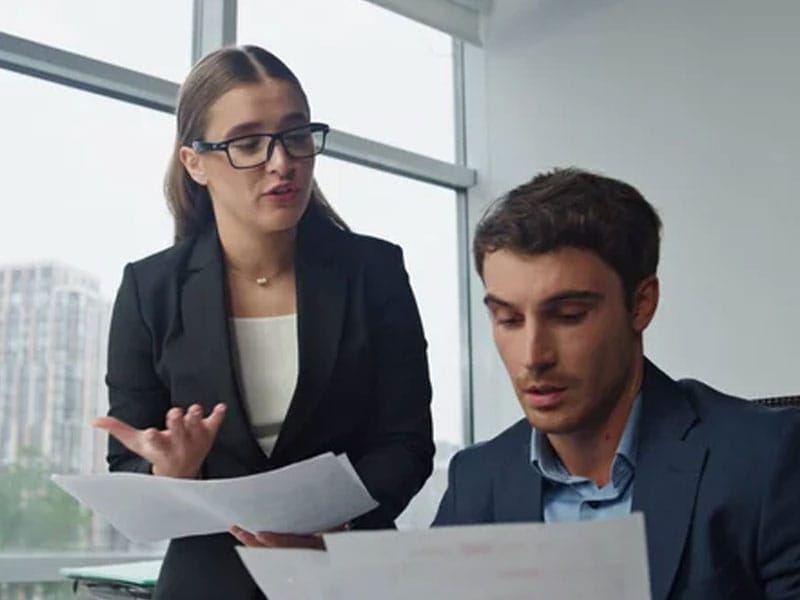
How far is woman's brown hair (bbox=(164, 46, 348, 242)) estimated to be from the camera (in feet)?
3.63

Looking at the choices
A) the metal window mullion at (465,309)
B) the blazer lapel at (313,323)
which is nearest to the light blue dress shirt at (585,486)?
the blazer lapel at (313,323)

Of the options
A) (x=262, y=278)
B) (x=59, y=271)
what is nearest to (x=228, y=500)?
(x=262, y=278)

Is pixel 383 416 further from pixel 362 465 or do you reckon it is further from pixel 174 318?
pixel 174 318

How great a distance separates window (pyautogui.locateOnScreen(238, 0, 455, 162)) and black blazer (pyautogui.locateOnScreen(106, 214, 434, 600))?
1840mm

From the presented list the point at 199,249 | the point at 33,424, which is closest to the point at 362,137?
the point at 33,424

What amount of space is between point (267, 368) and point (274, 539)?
0.74ft

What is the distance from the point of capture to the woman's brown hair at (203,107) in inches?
43.6

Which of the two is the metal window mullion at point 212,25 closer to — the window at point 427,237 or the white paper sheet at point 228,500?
the window at point 427,237

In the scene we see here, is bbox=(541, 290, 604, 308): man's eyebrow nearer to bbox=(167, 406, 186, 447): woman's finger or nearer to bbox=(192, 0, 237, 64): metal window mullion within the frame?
bbox=(167, 406, 186, 447): woman's finger

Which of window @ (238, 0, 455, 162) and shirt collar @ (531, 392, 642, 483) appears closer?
shirt collar @ (531, 392, 642, 483)

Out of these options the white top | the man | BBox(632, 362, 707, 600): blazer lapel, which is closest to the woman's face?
the white top

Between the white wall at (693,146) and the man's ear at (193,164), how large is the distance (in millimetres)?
2034

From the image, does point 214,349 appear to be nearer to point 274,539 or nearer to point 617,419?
point 274,539

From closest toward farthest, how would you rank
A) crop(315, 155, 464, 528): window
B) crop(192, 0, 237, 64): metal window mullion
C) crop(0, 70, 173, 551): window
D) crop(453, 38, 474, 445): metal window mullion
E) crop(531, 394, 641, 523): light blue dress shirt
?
crop(531, 394, 641, 523): light blue dress shirt, crop(0, 70, 173, 551): window, crop(192, 0, 237, 64): metal window mullion, crop(315, 155, 464, 528): window, crop(453, 38, 474, 445): metal window mullion
